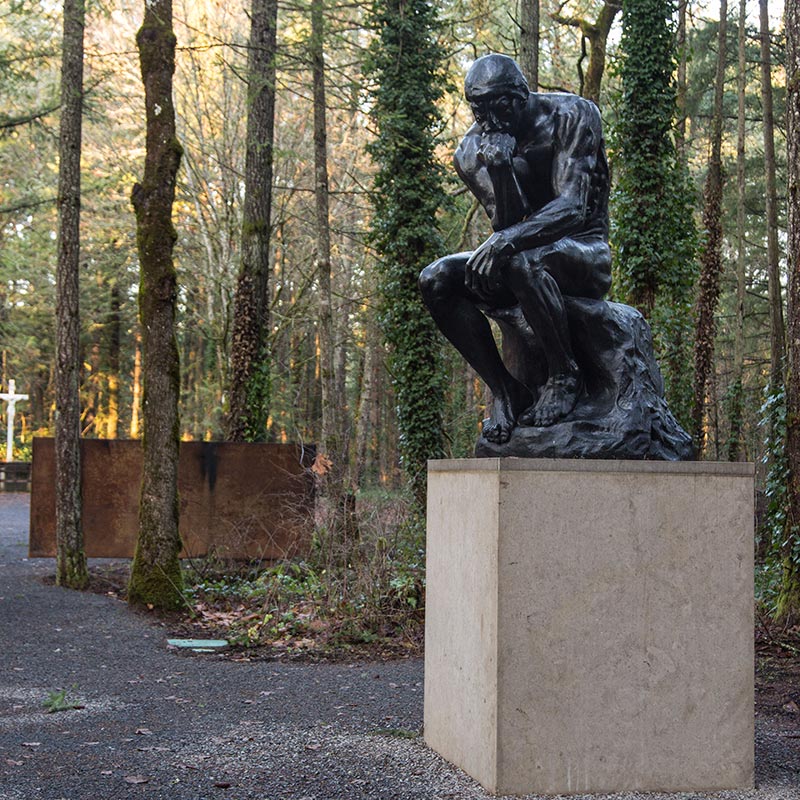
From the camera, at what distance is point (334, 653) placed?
30.6 feet

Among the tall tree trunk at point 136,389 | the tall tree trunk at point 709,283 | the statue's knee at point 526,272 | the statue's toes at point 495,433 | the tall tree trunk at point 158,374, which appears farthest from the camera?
the tall tree trunk at point 136,389

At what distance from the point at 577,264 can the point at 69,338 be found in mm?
8969

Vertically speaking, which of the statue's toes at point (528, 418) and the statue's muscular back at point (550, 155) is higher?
the statue's muscular back at point (550, 155)

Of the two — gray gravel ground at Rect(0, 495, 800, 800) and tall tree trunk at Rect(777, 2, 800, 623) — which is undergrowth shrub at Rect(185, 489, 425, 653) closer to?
gray gravel ground at Rect(0, 495, 800, 800)

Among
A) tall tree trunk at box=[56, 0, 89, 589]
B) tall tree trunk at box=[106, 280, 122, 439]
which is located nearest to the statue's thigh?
tall tree trunk at box=[56, 0, 89, 589]

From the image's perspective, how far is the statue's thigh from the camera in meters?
5.37

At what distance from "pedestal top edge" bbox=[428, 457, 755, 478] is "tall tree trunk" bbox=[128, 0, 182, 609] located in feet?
22.1

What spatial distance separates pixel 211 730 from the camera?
6.29m

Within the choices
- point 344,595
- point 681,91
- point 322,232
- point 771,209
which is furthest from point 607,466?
point 771,209

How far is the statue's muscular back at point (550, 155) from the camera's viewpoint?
18.0 ft

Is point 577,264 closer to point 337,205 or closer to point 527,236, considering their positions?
point 527,236

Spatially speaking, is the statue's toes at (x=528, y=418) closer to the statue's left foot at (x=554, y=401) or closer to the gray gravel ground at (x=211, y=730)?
the statue's left foot at (x=554, y=401)

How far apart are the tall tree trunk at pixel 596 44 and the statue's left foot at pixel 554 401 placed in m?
11.9

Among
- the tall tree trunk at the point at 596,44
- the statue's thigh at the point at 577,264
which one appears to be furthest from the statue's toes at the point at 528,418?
the tall tree trunk at the point at 596,44
